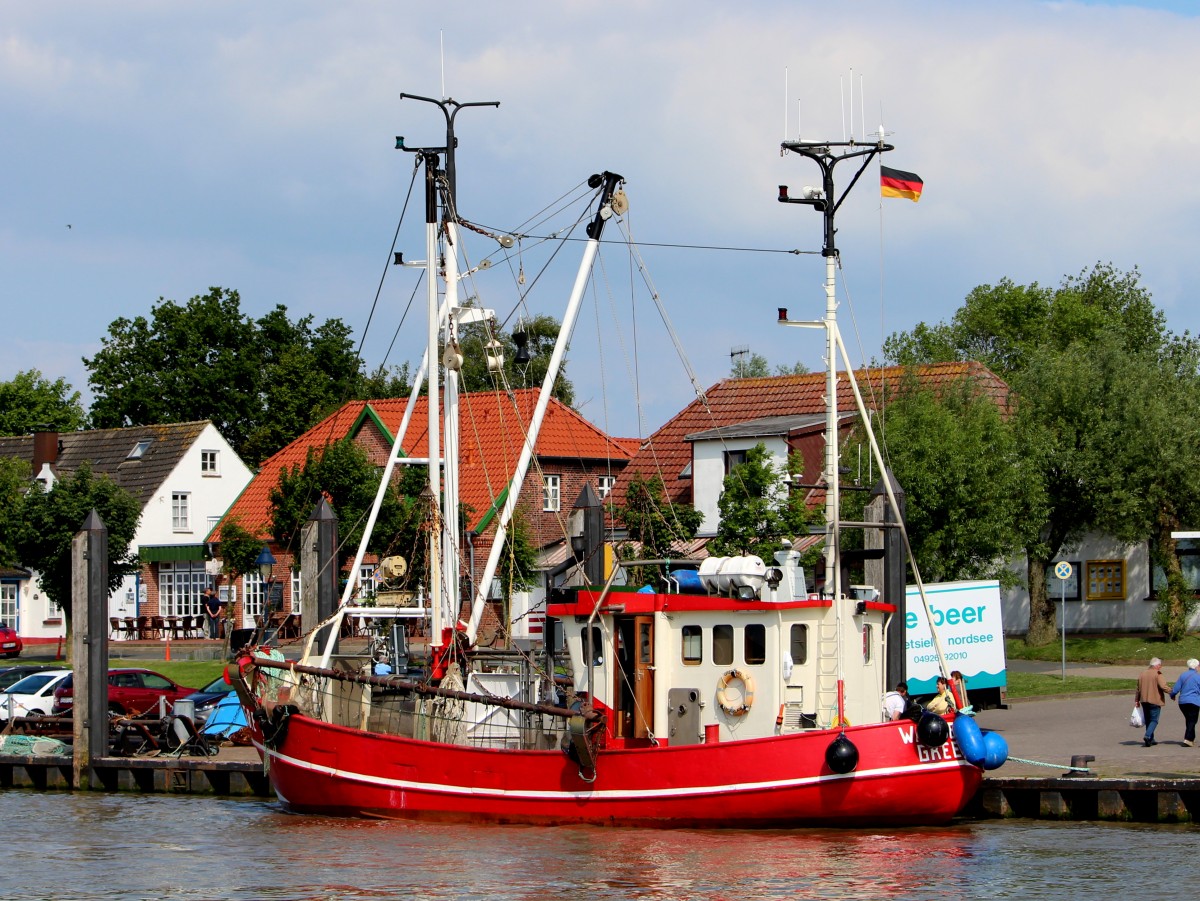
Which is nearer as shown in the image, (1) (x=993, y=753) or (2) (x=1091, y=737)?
(1) (x=993, y=753)

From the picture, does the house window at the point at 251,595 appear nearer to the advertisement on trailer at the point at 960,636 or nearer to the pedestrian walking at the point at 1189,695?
the advertisement on trailer at the point at 960,636

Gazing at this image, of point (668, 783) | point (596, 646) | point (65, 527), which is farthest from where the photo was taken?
point (65, 527)

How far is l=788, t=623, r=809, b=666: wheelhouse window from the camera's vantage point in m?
22.1

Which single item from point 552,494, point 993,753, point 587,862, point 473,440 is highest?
point 473,440

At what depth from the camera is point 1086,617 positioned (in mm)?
45531

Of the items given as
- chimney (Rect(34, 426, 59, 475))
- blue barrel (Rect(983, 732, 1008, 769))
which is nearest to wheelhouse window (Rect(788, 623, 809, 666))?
blue barrel (Rect(983, 732, 1008, 769))

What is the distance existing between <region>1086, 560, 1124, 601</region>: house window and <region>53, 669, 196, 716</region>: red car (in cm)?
2448

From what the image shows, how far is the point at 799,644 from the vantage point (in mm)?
22109

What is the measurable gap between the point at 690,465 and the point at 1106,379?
12.5 metres

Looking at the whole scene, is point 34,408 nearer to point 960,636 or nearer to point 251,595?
point 251,595

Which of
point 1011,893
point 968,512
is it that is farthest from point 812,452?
point 1011,893

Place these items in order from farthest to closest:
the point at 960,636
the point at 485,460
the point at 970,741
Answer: the point at 485,460 < the point at 960,636 < the point at 970,741

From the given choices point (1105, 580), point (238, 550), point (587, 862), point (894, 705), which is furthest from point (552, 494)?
point (587, 862)

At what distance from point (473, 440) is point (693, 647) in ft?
109
